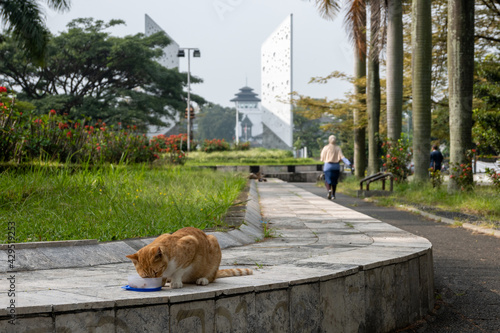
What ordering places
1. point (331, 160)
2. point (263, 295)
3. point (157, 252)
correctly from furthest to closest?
point (331, 160), point (263, 295), point (157, 252)

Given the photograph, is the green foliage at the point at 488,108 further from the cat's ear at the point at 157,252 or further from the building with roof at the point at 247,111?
the building with roof at the point at 247,111

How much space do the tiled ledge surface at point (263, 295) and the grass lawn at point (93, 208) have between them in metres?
0.83

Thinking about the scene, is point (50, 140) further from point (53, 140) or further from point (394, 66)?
point (394, 66)

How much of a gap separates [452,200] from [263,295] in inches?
388

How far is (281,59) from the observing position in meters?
55.0

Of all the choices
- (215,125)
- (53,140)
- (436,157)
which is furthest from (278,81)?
(215,125)

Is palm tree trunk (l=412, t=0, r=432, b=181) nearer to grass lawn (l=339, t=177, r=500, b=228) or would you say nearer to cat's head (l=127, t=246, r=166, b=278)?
grass lawn (l=339, t=177, r=500, b=228)

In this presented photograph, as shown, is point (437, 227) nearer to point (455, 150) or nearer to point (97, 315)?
point (455, 150)

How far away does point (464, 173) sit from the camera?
501 inches

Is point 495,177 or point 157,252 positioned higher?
point 495,177

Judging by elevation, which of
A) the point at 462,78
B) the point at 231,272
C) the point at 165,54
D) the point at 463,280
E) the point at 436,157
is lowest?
the point at 463,280

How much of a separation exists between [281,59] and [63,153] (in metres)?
44.6

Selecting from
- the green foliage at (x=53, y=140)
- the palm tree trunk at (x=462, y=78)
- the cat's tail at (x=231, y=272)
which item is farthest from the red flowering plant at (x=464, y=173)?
the cat's tail at (x=231, y=272)

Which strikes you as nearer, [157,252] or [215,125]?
[157,252]
